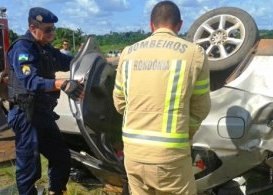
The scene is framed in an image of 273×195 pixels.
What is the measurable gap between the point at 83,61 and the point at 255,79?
1322mm

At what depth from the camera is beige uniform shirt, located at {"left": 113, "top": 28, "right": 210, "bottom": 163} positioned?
286 cm

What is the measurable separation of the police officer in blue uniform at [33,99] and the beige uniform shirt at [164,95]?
126 centimetres

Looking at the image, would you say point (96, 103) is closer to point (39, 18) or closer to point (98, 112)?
point (98, 112)

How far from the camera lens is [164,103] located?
9.40 ft

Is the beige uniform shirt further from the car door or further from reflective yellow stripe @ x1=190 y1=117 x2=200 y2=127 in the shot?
the car door

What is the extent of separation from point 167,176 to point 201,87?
1.73ft

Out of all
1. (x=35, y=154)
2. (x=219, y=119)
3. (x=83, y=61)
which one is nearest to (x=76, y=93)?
(x=83, y=61)

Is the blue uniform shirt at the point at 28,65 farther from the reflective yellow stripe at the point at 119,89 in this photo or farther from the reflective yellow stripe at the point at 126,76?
the reflective yellow stripe at the point at 126,76

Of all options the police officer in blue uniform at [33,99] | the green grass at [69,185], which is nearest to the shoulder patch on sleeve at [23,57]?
the police officer in blue uniform at [33,99]

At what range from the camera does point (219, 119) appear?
394 centimetres

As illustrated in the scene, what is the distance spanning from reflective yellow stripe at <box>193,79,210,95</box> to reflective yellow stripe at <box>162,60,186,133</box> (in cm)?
11

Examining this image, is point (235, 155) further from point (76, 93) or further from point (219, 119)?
point (76, 93)

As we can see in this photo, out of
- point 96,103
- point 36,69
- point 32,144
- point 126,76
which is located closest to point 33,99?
point 36,69

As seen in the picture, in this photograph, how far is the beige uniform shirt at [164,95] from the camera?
2.86m
